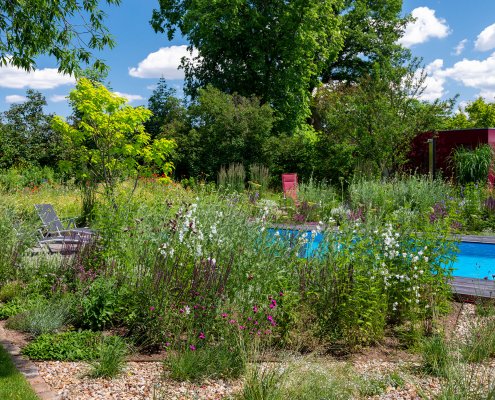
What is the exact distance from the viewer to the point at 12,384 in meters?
3.60

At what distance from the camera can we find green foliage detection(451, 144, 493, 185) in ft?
48.9

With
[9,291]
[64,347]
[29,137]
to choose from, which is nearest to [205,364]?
[64,347]

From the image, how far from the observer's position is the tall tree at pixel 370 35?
87.9ft

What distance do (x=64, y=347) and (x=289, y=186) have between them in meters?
11.4

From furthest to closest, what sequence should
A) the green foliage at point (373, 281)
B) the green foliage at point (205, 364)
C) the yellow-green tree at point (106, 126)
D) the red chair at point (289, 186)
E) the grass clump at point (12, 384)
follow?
the red chair at point (289, 186)
the yellow-green tree at point (106, 126)
the green foliage at point (373, 281)
the green foliage at point (205, 364)
the grass clump at point (12, 384)

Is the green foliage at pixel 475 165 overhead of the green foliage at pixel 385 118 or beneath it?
beneath

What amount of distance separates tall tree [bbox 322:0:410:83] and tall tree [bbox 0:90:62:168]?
13.4 m

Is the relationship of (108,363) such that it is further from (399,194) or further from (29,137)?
(29,137)

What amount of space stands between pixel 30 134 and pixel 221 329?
17689 millimetres

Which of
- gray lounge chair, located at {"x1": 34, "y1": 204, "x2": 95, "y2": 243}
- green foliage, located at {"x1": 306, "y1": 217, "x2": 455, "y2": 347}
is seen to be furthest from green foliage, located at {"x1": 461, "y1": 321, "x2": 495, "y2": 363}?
gray lounge chair, located at {"x1": 34, "y1": 204, "x2": 95, "y2": 243}

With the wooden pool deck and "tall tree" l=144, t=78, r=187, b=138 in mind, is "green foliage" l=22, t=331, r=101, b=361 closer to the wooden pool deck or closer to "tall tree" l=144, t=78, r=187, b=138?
the wooden pool deck

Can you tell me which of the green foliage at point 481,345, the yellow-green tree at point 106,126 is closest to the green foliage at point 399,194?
the yellow-green tree at point 106,126

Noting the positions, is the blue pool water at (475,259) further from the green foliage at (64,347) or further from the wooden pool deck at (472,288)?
the green foliage at (64,347)

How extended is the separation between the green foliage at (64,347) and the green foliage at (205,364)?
27.4 inches
